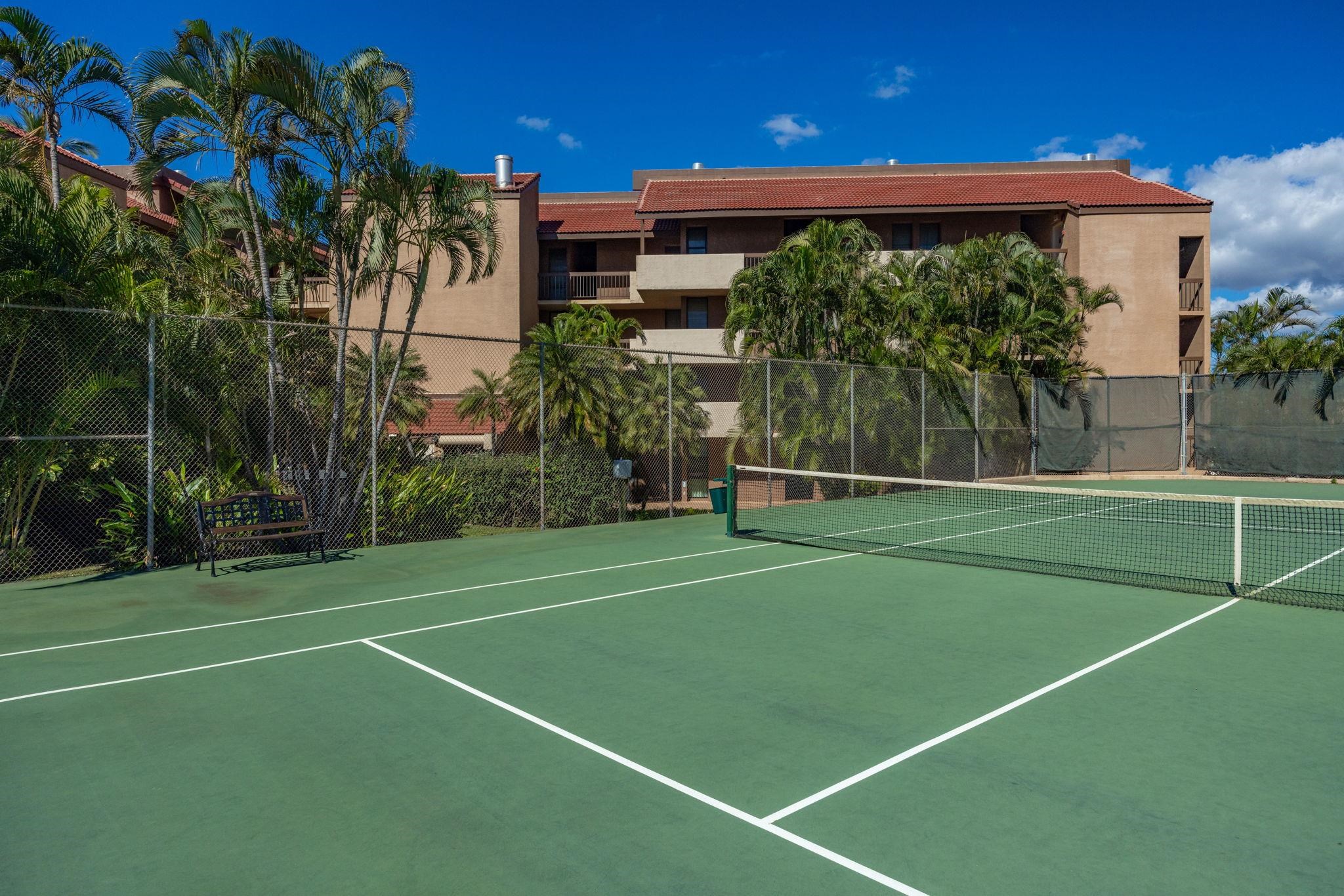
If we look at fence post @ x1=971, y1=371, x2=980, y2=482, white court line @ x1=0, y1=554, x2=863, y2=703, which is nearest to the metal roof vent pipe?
fence post @ x1=971, y1=371, x2=980, y2=482

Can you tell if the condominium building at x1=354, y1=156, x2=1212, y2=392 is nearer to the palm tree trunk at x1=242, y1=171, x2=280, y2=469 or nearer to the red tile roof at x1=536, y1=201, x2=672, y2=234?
the red tile roof at x1=536, y1=201, x2=672, y2=234

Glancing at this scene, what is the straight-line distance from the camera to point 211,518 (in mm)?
10820

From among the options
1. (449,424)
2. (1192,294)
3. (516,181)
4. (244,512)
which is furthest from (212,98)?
(1192,294)

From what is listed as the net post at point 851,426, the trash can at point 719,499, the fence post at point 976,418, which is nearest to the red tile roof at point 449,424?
the trash can at point 719,499

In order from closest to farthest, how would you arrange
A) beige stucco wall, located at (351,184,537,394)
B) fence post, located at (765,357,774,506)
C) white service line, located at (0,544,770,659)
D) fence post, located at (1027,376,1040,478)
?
1. white service line, located at (0,544,770,659)
2. fence post, located at (765,357,774,506)
3. fence post, located at (1027,376,1040,478)
4. beige stucco wall, located at (351,184,537,394)

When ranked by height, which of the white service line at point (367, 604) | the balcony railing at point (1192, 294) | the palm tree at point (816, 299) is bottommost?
the white service line at point (367, 604)

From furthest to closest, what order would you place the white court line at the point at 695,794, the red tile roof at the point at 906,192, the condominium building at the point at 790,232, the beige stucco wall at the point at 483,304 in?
the red tile roof at the point at 906,192, the condominium building at the point at 790,232, the beige stucco wall at the point at 483,304, the white court line at the point at 695,794

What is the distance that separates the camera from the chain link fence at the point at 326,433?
34.9 ft

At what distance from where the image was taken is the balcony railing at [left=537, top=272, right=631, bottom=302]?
33.3m

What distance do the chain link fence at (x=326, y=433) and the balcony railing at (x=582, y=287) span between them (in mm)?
11717

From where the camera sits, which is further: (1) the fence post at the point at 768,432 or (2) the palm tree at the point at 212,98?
(1) the fence post at the point at 768,432

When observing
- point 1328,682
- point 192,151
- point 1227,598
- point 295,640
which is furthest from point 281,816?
point 192,151

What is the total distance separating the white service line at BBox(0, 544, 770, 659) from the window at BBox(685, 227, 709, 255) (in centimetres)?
2143

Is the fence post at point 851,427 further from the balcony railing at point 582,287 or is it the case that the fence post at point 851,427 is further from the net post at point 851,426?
the balcony railing at point 582,287
